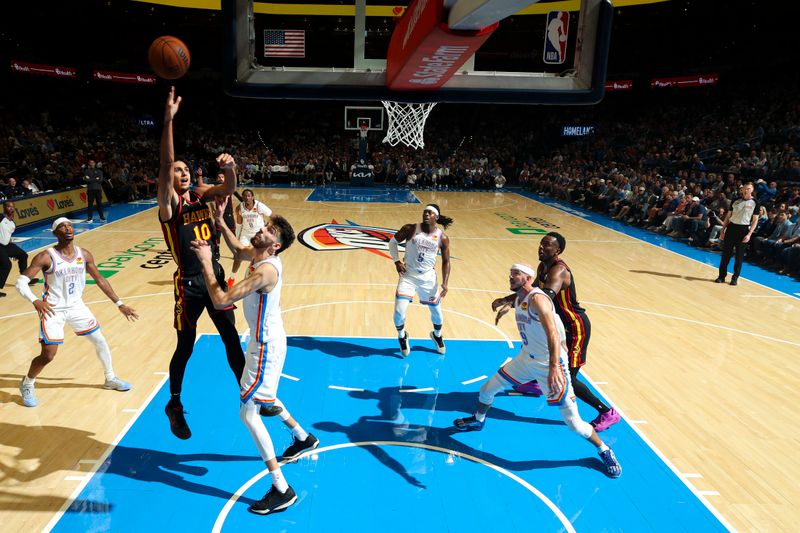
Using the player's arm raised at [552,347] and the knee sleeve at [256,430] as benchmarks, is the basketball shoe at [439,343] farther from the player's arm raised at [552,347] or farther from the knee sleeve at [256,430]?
the knee sleeve at [256,430]

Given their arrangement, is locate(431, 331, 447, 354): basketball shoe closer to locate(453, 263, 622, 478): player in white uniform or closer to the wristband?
locate(453, 263, 622, 478): player in white uniform

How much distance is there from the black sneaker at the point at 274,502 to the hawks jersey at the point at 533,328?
Result: 2.13m

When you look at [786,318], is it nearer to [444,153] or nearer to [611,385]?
[611,385]

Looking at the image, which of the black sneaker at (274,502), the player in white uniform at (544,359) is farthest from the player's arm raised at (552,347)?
the black sneaker at (274,502)

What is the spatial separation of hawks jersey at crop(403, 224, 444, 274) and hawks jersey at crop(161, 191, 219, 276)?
107 inches

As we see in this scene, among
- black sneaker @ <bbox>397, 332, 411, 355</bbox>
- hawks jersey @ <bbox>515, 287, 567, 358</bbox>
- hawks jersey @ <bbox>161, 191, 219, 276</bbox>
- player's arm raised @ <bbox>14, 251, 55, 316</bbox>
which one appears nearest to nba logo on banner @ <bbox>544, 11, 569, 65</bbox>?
hawks jersey @ <bbox>515, 287, 567, 358</bbox>

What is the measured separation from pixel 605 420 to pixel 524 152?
30301 millimetres

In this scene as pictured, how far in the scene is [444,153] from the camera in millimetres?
32219

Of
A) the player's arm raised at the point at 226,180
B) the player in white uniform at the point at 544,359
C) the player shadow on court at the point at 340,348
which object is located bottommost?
the player shadow on court at the point at 340,348

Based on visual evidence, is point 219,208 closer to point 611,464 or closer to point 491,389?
point 491,389

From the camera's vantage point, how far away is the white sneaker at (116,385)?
553cm

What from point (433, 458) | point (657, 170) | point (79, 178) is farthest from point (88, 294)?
point (657, 170)

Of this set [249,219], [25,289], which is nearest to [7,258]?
[249,219]

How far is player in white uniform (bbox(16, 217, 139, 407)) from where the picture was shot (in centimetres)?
500
